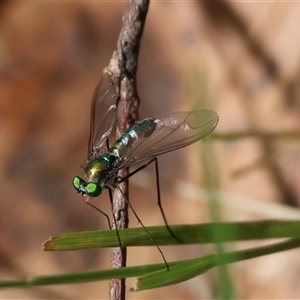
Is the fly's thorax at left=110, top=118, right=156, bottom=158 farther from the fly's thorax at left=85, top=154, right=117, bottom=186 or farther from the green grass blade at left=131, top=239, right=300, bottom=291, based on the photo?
the green grass blade at left=131, top=239, right=300, bottom=291

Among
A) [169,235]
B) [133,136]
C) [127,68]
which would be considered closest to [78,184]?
[133,136]

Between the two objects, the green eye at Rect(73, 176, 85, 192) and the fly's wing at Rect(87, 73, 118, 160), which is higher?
the fly's wing at Rect(87, 73, 118, 160)

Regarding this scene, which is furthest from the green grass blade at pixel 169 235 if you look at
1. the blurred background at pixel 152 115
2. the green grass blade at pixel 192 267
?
the blurred background at pixel 152 115

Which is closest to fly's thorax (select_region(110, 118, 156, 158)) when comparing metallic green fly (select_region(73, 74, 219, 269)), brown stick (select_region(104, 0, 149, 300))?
metallic green fly (select_region(73, 74, 219, 269))

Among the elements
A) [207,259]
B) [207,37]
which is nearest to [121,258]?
[207,259]

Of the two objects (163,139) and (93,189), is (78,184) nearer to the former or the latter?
(93,189)

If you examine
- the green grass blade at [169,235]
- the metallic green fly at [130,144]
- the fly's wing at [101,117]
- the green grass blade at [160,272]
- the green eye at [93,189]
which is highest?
the fly's wing at [101,117]

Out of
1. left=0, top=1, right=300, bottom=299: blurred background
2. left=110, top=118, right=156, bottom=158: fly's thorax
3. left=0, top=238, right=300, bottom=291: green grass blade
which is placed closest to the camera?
left=0, top=238, right=300, bottom=291: green grass blade

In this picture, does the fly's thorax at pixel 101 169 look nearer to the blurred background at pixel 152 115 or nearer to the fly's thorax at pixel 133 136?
the fly's thorax at pixel 133 136
